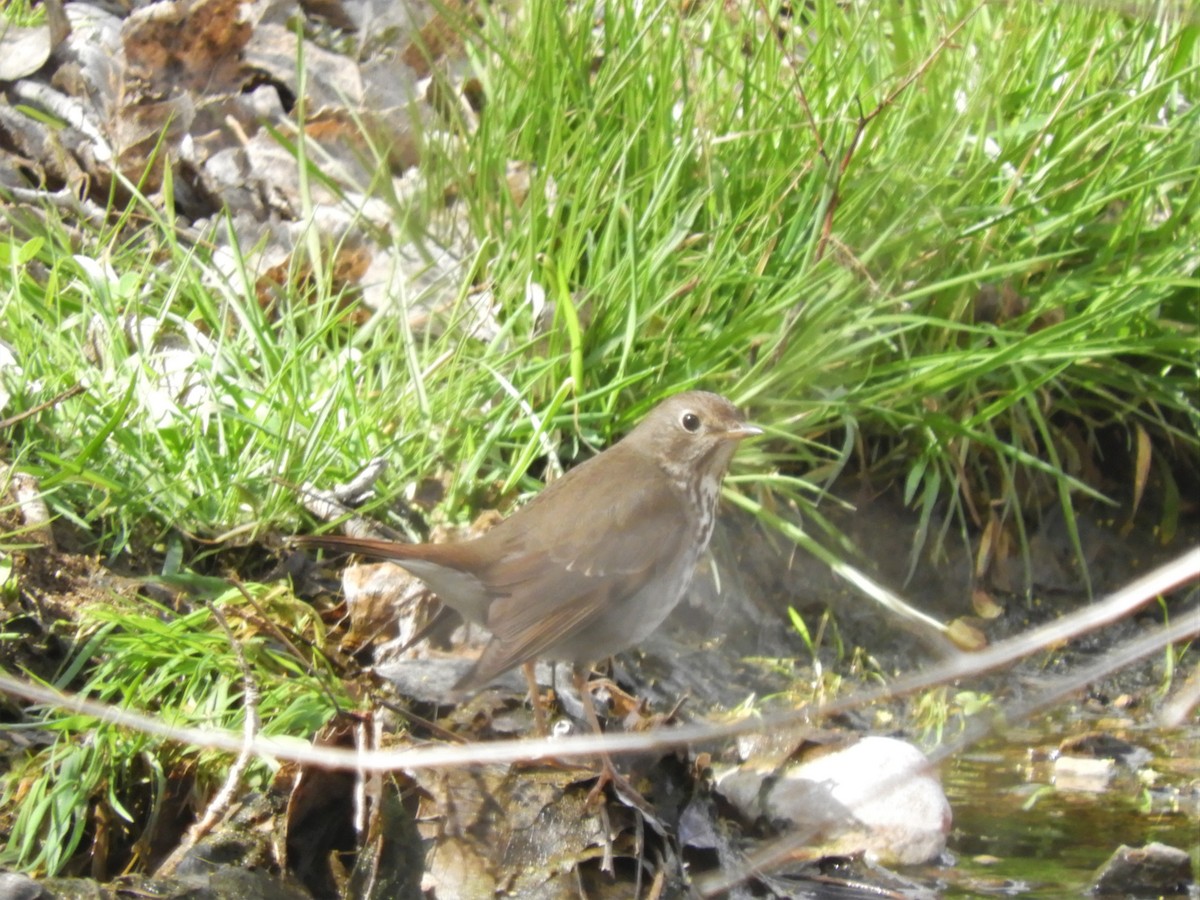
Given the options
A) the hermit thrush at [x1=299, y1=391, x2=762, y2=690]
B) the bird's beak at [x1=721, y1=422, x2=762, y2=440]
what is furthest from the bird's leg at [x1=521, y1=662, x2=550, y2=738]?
the bird's beak at [x1=721, y1=422, x2=762, y2=440]

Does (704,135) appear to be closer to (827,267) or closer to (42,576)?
(827,267)

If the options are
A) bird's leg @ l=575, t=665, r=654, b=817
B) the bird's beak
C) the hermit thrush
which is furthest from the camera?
the bird's beak

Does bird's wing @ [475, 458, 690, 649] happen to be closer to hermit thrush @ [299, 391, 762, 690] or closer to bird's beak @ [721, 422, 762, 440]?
hermit thrush @ [299, 391, 762, 690]

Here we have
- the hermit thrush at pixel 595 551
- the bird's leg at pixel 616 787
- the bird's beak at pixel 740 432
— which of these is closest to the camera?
the bird's leg at pixel 616 787

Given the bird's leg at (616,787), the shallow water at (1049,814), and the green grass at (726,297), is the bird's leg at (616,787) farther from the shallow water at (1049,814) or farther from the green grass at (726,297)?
the green grass at (726,297)

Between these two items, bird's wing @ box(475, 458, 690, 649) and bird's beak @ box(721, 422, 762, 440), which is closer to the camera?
bird's wing @ box(475, 458, 690, 649)

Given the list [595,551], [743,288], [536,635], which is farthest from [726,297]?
[536,635]

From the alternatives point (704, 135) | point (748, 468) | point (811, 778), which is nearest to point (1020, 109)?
point (704, 135)

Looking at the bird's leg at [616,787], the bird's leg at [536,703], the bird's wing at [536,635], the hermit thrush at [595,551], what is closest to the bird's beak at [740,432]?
the hermit thrush at [595,551]
